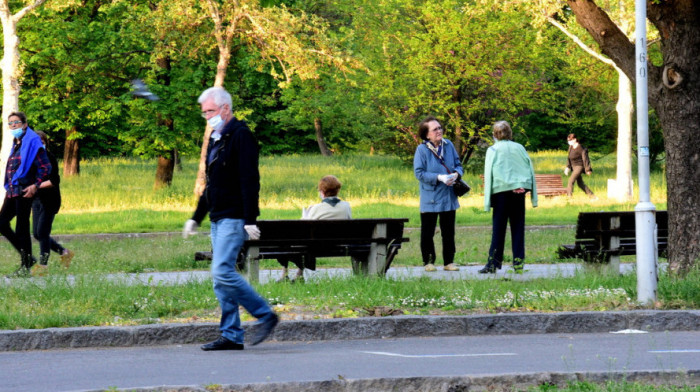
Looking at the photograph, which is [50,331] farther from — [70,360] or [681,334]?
[681,334]

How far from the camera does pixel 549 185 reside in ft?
102

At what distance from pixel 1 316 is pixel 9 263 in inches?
255

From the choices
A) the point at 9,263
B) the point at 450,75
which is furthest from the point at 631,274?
the point at 450,75

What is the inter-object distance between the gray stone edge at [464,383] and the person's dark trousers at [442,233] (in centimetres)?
598

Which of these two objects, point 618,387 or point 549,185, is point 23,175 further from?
point 549,185

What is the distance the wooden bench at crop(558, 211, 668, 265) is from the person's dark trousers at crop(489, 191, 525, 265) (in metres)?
0.75

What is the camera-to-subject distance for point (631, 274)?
11.1 meters

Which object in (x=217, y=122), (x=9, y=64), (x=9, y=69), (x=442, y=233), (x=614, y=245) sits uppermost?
(x=9, y=64)

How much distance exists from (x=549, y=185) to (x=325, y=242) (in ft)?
70.0

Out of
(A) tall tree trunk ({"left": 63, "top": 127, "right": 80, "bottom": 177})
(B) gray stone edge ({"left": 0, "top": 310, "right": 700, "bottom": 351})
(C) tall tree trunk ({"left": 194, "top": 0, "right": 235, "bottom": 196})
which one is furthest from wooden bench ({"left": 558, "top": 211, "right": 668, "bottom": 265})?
(A) tall tree trunk ({"left": 63, "top": 127, "right": 80, "bottom": 177})

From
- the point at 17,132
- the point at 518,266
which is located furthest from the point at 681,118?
the point at 17,132

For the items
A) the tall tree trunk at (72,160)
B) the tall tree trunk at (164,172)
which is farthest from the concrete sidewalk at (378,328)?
the tall tree trunk at (72,160)

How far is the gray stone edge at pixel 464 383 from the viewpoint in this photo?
614cm

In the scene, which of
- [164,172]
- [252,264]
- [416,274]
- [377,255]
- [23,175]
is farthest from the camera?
[164,172]
